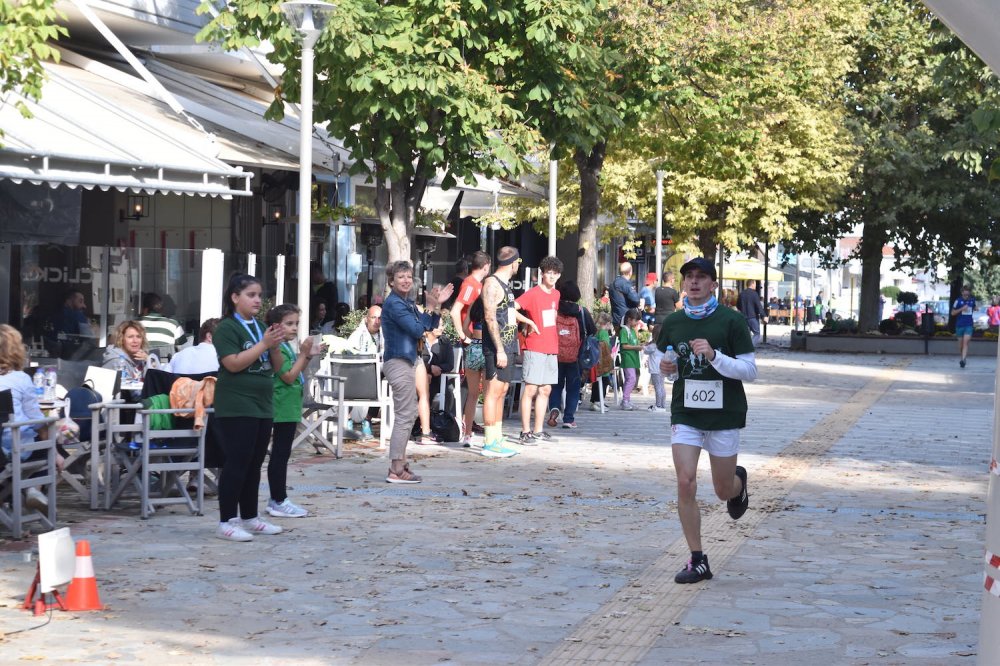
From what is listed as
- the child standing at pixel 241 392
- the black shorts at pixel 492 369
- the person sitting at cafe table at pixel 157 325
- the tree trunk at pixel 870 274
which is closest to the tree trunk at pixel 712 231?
the tree trunk at pixel 870 274

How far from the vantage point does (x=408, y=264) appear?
467 inches

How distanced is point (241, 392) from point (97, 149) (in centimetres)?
664

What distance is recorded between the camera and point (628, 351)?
66.1ft

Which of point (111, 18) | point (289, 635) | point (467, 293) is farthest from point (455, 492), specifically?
point (111, 18)

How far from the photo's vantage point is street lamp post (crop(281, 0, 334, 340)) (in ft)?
43.0

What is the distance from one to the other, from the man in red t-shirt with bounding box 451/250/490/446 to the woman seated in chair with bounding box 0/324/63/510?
18.3 ft

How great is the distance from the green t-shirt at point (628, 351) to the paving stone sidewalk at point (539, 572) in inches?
222

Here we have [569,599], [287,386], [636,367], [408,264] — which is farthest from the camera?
[636,367]

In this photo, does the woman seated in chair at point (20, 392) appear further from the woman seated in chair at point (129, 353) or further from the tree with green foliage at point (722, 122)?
the tree with green foliage at point (722, 122)

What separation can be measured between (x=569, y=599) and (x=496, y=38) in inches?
470

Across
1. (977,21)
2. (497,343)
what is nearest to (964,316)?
(497,343)

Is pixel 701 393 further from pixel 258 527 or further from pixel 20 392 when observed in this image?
pixel 20 392

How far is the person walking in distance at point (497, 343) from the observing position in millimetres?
14156

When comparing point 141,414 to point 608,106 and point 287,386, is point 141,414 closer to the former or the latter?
point 287,386
